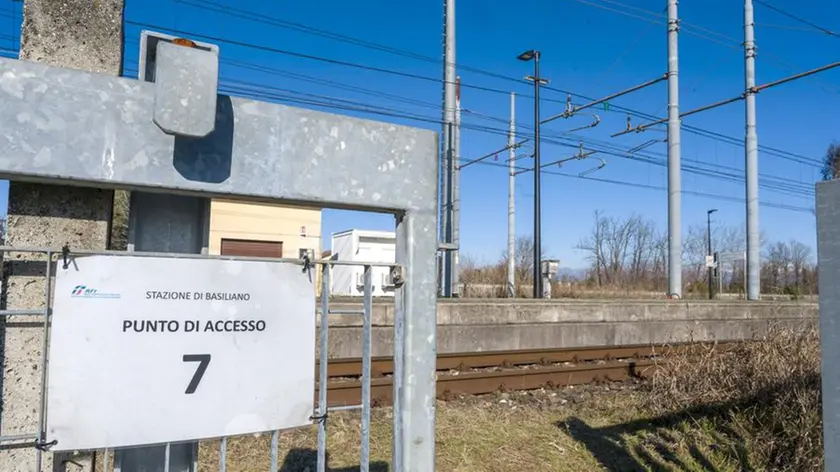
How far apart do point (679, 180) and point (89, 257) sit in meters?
18.1

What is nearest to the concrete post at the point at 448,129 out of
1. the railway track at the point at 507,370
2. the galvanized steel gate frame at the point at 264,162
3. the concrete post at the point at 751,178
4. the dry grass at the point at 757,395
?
the railway track at the point at 507,370

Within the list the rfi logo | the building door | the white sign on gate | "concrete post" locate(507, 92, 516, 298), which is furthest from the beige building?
the rfi logo

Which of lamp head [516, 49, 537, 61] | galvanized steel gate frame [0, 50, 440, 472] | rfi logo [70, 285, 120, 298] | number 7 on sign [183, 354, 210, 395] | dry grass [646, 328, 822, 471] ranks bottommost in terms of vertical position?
dry grass [646, 328, 822, 471]

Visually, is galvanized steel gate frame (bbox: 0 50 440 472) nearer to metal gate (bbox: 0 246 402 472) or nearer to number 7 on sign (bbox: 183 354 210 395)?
metal gate (bbox: 0 246 402 472)

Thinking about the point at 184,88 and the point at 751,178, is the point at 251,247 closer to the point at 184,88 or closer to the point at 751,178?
the point at 751,178

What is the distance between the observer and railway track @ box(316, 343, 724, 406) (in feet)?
A: 23.1

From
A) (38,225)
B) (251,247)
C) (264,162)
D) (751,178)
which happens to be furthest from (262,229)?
(264,162)

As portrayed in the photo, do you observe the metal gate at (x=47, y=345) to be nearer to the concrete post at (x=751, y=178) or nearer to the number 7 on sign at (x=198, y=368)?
the number 7 on sign at (x=198, y=368)

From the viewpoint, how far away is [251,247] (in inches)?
955

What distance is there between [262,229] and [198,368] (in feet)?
75.1

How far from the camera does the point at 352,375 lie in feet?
23.7

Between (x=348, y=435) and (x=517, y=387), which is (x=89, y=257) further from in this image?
(x=517, y=387)

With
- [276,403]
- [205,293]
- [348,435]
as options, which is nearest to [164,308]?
[205,293]

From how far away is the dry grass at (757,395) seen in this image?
19.1 ft
